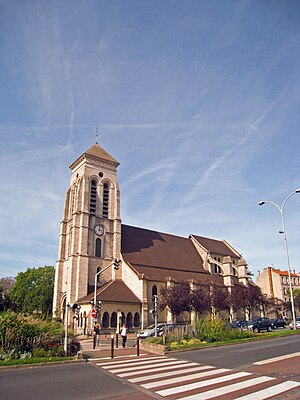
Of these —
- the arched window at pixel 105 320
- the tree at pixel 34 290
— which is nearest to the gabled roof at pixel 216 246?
the arched window at pixel 105 320

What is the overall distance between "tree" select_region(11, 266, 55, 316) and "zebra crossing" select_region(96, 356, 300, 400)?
1689 inches

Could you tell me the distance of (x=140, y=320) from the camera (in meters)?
37.7

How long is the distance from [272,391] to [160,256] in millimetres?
39212

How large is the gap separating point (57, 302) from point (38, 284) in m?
15.2

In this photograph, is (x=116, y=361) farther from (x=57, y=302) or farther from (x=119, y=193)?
(x=119, y=193)

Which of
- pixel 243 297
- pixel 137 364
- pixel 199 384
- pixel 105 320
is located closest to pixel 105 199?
pixel 105 320

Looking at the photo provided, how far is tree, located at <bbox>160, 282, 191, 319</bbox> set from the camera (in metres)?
37.4

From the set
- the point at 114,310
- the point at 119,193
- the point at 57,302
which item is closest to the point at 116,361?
the point at 114,310

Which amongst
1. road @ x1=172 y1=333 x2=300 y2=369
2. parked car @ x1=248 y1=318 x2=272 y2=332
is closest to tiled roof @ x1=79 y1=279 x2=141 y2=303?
parked car @ x1=248 y1=318 x2=272 y2=332

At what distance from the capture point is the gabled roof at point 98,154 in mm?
45944

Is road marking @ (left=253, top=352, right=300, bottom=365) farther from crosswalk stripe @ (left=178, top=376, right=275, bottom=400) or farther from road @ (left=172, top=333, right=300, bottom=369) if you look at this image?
crosswalk stripe @ (left=178, top=376, right=275, bottom=400)

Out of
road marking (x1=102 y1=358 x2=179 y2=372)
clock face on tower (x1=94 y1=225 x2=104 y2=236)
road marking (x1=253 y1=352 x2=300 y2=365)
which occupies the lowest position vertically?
road marking (x1=102 y1=358 x2=179 y2=372)

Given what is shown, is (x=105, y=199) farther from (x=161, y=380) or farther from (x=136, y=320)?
(x=161, y=380)

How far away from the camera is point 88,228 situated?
4181 cm
